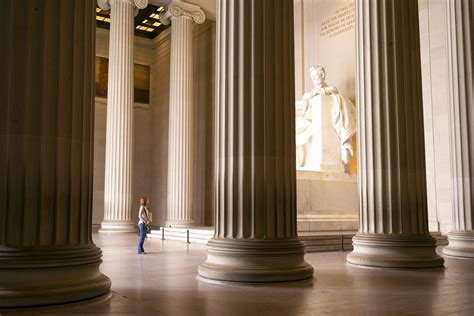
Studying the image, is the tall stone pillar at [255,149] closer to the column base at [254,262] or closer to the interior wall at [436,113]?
the column base at [254,262]

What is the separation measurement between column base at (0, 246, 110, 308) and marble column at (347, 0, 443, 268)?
6770mm

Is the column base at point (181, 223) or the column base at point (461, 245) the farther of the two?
the column base at point (181, 223)

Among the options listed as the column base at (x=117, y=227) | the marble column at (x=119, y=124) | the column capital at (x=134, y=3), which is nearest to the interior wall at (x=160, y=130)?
the column capital at (x=134, y=3)

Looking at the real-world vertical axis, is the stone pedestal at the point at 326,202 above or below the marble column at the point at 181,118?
below

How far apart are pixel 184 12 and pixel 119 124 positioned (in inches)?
295

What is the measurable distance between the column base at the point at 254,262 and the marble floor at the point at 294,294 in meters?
0.25

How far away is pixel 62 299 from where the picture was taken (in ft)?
21.2

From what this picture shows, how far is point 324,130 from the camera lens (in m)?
19.5

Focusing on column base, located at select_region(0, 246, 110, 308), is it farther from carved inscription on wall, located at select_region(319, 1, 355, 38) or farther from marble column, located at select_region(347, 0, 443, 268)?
carved inscription on wall, located at select_region(319, 1, 355, 38)

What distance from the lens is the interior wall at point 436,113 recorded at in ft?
66.4

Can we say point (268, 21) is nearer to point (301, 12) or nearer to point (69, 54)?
point (69, 54)

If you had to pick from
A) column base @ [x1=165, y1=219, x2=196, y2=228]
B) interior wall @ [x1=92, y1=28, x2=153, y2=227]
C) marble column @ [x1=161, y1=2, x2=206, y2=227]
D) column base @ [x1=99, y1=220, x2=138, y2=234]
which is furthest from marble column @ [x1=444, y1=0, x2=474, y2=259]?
interior wall @ [x1=92, y1=28, x2=153, y2=227]

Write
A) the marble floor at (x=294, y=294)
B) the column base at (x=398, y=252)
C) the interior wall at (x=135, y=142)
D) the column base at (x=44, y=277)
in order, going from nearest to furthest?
the column base at (x=44, y=277) < the marble floor at (x=294, y=294) < the column base at (x=398, y=252) < the interior wall at (x=135, y=142)

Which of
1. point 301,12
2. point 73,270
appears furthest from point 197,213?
point 73,270
